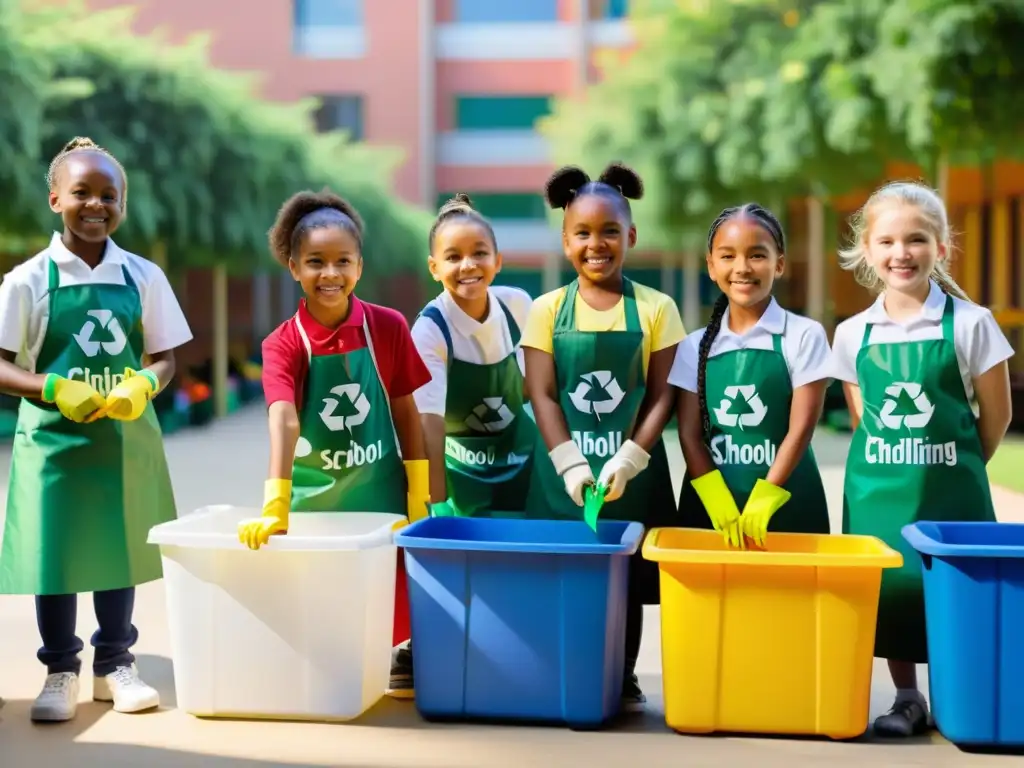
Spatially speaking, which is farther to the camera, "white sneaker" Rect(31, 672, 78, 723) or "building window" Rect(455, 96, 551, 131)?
"building window" Rect(455, 96, 551, 131)

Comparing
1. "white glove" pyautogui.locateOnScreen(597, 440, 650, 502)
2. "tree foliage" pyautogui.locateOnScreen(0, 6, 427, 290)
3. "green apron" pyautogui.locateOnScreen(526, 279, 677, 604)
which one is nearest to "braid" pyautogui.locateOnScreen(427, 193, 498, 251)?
"green apron" pyautogui.locateOnScreen(526, 279, 677, 604)

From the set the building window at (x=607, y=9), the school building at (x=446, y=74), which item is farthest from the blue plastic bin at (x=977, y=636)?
the building window at (x=607, y=9)

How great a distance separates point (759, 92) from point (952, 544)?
866cm

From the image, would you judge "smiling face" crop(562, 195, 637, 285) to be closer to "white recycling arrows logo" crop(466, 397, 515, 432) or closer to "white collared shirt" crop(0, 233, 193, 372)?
"white recycling arrows logo" crop(466, 397, 515, 432)

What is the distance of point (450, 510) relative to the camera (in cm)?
428

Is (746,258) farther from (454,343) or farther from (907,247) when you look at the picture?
(454,343)

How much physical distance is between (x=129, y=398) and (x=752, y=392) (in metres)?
1.90

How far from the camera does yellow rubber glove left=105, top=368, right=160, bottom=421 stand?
151 inches

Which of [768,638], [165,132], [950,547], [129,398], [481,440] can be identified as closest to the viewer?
[950,547]

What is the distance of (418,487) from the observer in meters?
4.18

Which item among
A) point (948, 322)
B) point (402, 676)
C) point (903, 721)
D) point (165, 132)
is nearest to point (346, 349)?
point (402, 676)

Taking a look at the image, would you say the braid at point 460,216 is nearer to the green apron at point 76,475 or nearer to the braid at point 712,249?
the braid at point 712,249

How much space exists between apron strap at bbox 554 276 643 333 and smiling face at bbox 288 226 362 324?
66 centimetres

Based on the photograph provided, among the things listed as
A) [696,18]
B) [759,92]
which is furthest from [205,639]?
[696,18]
